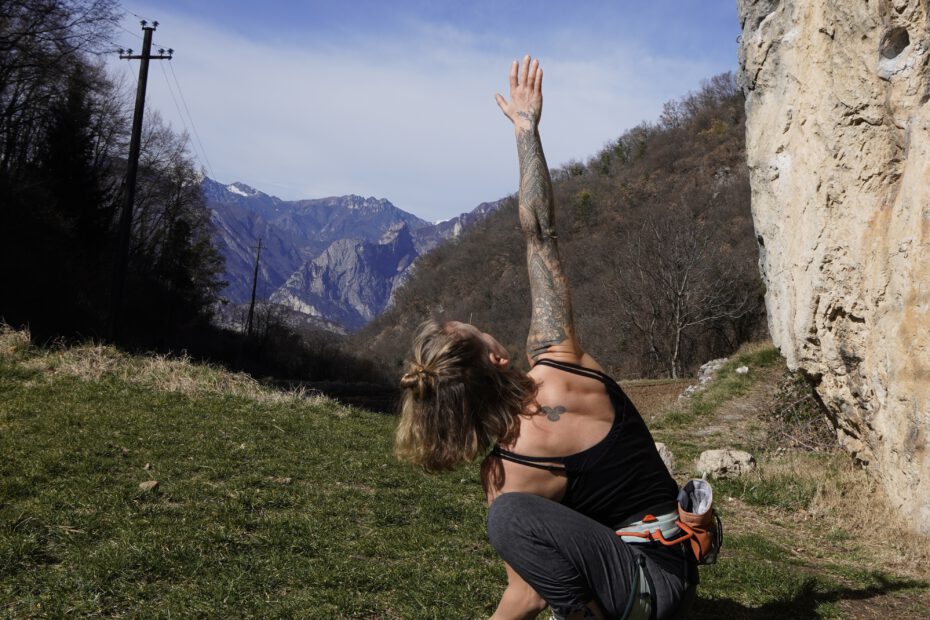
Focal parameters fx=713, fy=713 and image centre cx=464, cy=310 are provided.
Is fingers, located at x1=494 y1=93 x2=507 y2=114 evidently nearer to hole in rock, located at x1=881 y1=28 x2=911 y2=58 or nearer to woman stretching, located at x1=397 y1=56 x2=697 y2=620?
woman stretching, located at x1=397 y1=56 x2=697 y2=620

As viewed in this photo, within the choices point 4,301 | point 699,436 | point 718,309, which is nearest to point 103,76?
point 4,301

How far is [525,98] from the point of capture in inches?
136

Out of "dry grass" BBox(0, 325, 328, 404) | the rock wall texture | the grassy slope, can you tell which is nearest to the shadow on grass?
the grassy slope

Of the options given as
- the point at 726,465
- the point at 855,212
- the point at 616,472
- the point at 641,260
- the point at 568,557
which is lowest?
the point at 726,465

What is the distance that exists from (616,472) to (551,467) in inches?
10.1

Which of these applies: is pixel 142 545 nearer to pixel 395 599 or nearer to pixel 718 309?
pixel 395 599

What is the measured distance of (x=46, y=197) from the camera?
93.6 feet

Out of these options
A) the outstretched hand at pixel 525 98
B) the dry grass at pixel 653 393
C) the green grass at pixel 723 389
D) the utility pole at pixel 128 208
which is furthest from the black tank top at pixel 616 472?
the utility pole at pixel 128 208

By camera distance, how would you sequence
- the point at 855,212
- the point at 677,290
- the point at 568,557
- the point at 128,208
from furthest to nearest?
the point at 677,290, the point at 128,208, the point at 855,212, the point at 568,557

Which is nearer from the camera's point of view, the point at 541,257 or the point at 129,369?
the point at 541,257

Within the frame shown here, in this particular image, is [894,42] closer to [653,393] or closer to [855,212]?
[855,212]

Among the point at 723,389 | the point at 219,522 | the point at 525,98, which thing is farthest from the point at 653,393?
the point at 525,98

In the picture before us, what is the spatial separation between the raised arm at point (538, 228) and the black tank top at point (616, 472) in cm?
28

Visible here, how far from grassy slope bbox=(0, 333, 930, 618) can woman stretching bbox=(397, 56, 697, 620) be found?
1.58 m
